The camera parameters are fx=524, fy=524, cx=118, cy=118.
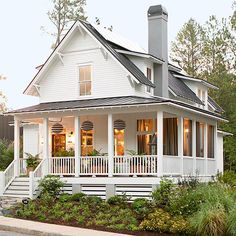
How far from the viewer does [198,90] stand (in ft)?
94.7

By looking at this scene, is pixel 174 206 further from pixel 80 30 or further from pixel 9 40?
pixel 9 40

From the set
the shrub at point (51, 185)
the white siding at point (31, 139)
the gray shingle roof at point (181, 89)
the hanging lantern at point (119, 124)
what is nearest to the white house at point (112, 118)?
the hanging lantern at point (119, 124)

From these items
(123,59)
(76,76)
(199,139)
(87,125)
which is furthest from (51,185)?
(199,139)

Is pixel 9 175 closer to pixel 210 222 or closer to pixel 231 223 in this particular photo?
pixel 210 222

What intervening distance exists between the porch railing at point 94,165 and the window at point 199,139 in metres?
5.99

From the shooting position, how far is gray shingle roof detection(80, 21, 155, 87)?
22.3 m

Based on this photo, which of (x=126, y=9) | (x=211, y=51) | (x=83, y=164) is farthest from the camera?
(x=211, y=51)

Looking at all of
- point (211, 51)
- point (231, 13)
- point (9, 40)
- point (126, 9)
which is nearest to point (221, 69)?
point (211, 51)

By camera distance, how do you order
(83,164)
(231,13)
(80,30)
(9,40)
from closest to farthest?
1. (83,164)
2. (80,30)
3. (231,13)
4. (9,40)

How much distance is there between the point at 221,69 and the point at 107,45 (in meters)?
19.2

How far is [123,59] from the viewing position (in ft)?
75.9

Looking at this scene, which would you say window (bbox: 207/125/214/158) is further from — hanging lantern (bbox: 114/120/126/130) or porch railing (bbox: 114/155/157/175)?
porch railing (bbox: 114/155/157/175)

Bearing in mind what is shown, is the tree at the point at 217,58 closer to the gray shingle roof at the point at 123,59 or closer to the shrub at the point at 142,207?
the gray shingle roof at the point at 123,59

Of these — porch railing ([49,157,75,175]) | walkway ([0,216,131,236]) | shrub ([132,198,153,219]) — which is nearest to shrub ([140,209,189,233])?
shrub ([132,198,153,219])
